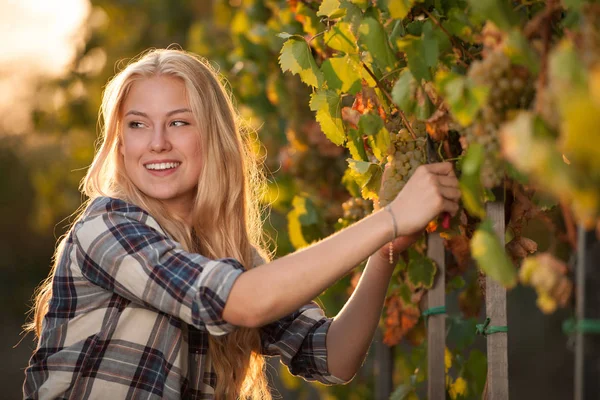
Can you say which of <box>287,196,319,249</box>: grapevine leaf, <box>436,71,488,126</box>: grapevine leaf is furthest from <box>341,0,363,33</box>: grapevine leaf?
<box>287,196,319,249</box>: grapevine leaf

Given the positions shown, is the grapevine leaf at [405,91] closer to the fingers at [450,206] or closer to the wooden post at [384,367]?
the fingers at [450,206]

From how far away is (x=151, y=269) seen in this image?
1887mm

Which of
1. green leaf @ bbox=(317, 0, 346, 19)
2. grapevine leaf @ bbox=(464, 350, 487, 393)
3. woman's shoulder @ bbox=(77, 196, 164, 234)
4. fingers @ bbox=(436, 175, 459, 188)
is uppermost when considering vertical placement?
green leaf @ bbox=(317, 0, 346, 19)

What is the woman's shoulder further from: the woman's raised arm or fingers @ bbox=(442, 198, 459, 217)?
fingers @ bbox=(442, 198, 459, 217)

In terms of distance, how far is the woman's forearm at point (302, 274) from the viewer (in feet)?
5.42

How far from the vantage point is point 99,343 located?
2133 mm

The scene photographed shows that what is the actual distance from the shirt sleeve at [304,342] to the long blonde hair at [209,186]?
8 cm

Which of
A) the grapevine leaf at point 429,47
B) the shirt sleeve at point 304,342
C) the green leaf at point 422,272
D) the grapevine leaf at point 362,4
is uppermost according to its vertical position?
the grapevine leaf at point 362,4

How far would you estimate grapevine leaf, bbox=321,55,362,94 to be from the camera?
186cm

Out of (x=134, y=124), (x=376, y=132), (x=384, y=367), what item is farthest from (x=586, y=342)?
(x=384, y=367)

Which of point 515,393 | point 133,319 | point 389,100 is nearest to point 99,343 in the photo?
point 133,319

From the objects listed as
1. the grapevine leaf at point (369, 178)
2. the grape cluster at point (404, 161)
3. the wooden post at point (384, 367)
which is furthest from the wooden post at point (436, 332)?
the wooden post at point (384, 367)

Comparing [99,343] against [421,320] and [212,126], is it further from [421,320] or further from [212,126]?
[421,320]

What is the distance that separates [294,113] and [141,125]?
67.5 inches
